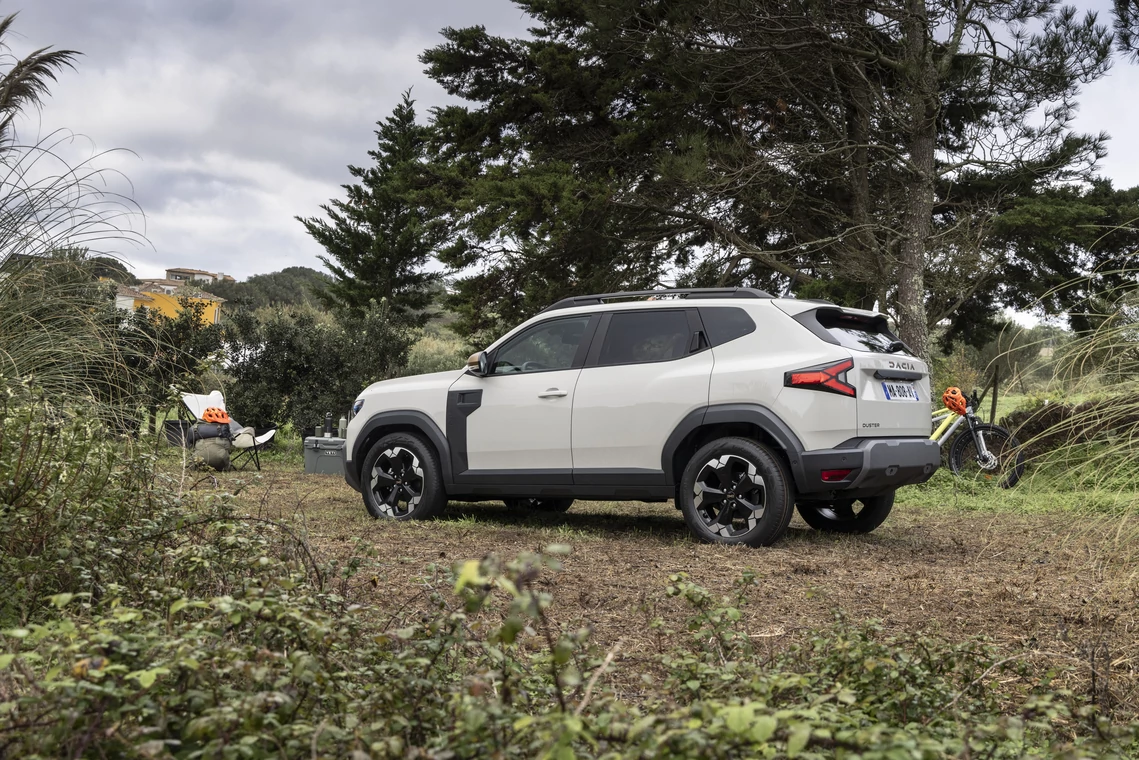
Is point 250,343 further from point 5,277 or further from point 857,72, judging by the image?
point 5,277

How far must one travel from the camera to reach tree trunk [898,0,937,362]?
1383 cm

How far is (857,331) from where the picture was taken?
23.1 feet

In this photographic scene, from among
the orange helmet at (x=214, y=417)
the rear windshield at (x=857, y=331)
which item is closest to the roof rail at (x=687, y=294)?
the rear windshield at (x=857, y=331)

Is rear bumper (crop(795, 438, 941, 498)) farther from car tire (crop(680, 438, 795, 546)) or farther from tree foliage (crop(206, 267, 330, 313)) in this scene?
tree foliage (crop(206, 267, 330, 313))

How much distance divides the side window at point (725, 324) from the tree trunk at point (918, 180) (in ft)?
25.8

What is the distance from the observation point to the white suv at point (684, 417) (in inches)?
253

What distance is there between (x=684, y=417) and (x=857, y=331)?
1451 millimetres

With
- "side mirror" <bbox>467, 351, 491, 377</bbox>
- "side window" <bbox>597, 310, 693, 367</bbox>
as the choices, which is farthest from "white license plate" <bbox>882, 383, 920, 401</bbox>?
"side mirror" <bbox>467, 351, 491, 377</bbox>

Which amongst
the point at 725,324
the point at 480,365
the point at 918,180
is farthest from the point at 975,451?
the point at 480,365

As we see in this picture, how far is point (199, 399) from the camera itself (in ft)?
45.0

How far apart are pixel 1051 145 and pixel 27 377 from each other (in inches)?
571

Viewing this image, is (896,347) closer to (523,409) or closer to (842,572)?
(842,572)

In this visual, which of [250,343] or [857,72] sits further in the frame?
[250,343]

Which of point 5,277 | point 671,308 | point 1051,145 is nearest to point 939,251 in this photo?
point 1051,145
